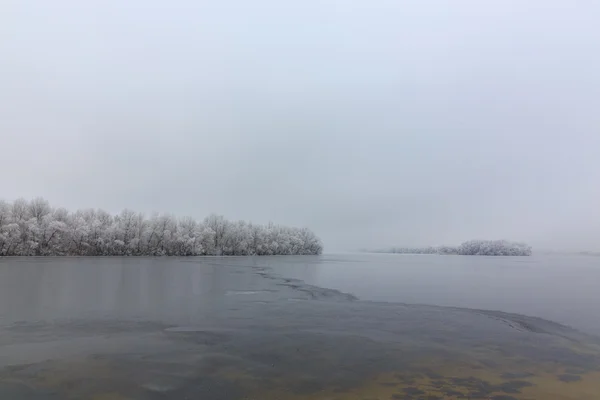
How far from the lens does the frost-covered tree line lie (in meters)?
90.6

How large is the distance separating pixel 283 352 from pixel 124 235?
110m

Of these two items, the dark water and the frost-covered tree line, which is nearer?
the dark water

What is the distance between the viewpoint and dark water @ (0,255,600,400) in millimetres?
8625

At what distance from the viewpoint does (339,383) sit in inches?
356

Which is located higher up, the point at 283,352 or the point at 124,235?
the point at 124,235

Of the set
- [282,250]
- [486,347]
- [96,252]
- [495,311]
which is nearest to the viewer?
[486,347]

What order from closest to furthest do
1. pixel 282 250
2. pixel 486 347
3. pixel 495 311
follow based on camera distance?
pixel 486 347, pixel 495 311, pixel 282 250

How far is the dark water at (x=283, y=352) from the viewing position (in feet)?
28.3

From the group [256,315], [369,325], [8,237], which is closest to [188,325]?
[256,315]

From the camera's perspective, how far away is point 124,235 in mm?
108625

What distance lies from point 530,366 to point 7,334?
58.9ft

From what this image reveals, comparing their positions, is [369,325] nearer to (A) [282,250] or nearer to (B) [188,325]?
(B) [188,325]

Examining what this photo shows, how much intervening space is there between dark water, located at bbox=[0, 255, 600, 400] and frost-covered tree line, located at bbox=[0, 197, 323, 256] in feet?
279

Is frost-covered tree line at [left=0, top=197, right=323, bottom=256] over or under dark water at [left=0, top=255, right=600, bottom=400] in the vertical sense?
over
